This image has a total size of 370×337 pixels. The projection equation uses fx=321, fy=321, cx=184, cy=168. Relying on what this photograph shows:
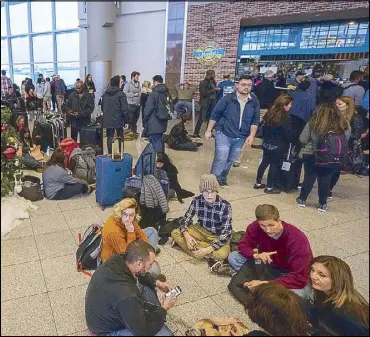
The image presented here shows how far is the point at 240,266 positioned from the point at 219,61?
1.07 metres

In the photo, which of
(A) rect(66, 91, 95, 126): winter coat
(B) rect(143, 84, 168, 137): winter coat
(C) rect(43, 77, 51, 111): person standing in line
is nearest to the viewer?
(B) rect(143, 84, 168, 137): winter coat

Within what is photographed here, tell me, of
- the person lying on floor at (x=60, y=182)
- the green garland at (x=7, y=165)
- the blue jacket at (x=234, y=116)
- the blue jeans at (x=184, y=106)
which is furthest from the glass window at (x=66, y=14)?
the blue jeans at (x=184, y=106)

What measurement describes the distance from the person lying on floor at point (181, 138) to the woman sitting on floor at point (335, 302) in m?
2.39

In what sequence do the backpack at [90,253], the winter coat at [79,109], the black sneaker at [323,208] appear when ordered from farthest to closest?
the winter coat at [79,109] → the backpack at [90,253] → the black sneaker at [323,208]

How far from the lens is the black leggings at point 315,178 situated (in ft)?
4.14

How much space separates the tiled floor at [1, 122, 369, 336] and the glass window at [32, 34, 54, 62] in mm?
455

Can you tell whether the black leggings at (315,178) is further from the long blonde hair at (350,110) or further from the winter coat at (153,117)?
the winter coat at (153,117)

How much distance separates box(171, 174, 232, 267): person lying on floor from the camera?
6.02 ft

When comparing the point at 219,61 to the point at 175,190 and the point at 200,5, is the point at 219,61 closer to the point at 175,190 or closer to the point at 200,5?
the point at 200,5

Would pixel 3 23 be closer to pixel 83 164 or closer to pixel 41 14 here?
pixel 41 14

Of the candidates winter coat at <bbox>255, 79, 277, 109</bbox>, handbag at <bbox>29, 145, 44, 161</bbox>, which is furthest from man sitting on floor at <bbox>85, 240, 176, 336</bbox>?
handbag at <bbox>29, 145, 44, 161</bbox>

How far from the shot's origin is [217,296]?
5.15 feet

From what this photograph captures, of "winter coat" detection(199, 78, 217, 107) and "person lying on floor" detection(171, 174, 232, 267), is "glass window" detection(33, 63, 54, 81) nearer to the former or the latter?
"person lying on floor" detection(171, 174, 232, 267)

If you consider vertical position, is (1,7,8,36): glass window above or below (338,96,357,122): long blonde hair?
above
